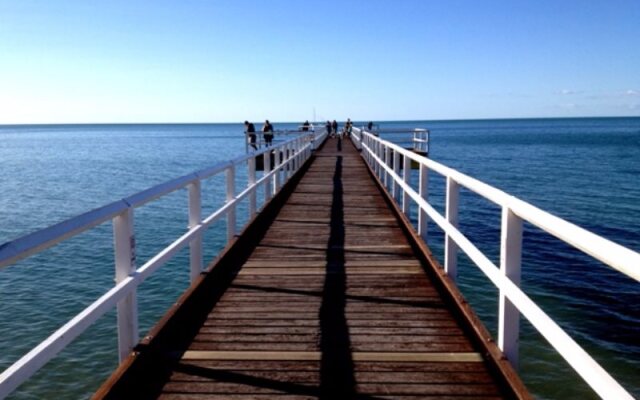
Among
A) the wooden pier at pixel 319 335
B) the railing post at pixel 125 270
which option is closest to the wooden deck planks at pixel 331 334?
the wooden pier at pixel 319 335

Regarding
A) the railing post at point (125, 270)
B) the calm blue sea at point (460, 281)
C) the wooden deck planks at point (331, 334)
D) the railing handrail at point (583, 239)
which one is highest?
the railing handrail at point (583, 239)

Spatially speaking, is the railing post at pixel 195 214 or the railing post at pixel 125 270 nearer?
the railing post at pixel 125 270

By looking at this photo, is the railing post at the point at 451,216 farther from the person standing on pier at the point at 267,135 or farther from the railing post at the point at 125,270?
the person standing on pier at the point at 267,135

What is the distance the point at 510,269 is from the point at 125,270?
7.62ft

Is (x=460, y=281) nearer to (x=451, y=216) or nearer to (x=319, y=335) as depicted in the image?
(x=451, y=216)

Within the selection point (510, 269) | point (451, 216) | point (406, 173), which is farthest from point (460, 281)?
point (510, 269)

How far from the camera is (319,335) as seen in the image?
4438 mm

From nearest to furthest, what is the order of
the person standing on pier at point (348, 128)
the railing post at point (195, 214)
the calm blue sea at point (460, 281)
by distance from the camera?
the railing post at point (195, 214), the calm blue sea at point (460, 281), the person standing on pier at point (348, 128)

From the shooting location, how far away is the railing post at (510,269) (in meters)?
3.45

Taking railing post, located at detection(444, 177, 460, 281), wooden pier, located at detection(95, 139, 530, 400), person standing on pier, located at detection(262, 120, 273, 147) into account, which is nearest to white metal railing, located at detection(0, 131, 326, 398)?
wooden pier, located at detection(95, 139, 530, 400)

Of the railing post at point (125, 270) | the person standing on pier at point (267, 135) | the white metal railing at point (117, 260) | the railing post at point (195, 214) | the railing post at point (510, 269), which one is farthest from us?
the person standing on pier at point (267, 135)

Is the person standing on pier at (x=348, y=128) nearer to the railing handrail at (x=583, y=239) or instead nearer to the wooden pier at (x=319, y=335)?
the wooden pier at (x=319, y=335)

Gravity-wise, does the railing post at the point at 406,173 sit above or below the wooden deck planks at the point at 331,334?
above

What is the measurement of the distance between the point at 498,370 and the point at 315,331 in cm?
143
